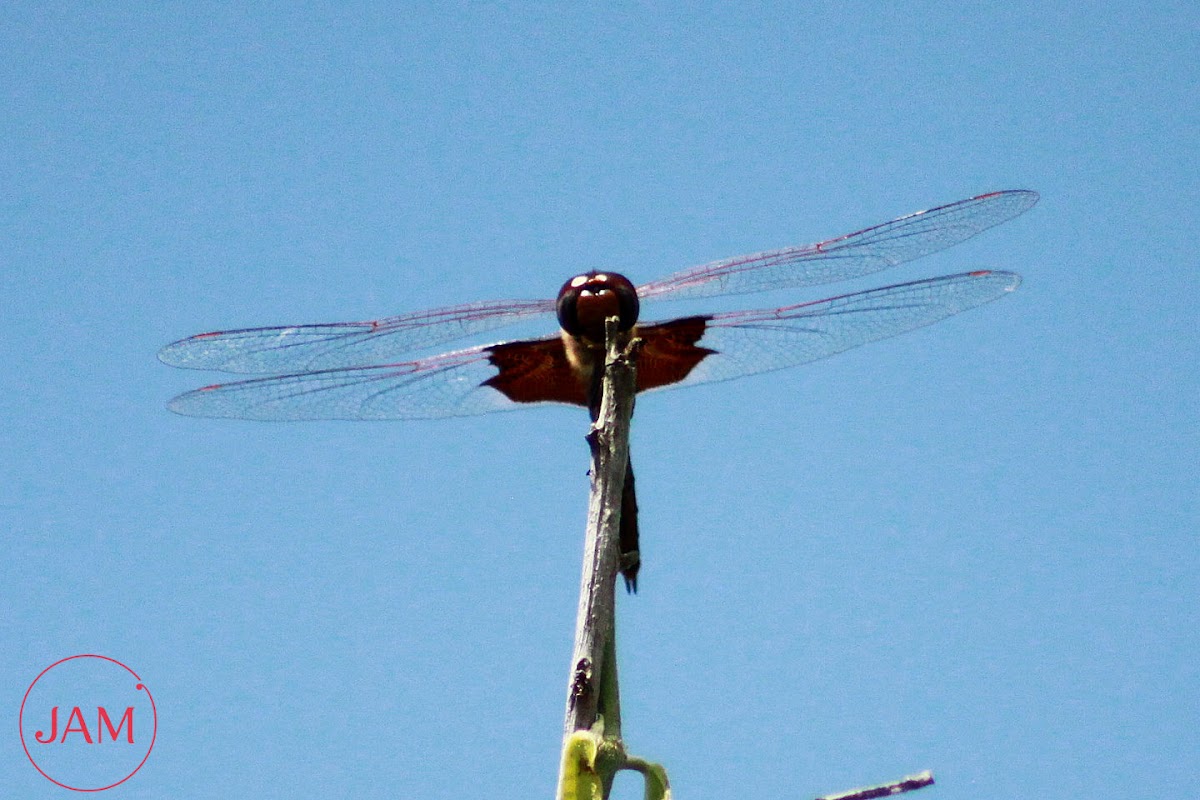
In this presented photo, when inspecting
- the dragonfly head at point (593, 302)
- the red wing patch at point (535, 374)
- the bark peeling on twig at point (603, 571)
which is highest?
the dragonfly head at point (593, 302)

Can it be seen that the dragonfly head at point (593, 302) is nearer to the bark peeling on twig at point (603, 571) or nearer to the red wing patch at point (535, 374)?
the red wing patch at point (535, 374)

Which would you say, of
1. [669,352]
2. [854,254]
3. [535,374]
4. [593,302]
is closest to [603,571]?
[593,302]

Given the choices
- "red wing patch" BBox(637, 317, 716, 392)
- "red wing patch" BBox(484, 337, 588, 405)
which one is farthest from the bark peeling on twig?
"red wing patch" BBox(637, 317, 716, 392)

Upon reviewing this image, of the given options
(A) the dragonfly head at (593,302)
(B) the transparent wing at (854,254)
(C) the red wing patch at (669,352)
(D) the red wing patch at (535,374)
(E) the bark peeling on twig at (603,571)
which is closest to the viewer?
(E) the bark peeling on twig at (603,571)

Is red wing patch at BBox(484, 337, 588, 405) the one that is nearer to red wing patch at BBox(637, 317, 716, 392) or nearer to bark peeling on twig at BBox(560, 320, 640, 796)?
red wing patch at BBox(637, 317, 716, 392)

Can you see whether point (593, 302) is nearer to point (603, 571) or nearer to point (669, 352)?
point (669, 352)

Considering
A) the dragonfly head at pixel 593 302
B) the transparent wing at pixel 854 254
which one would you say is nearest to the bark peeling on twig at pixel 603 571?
the dragonfly head at pixel 593 302
